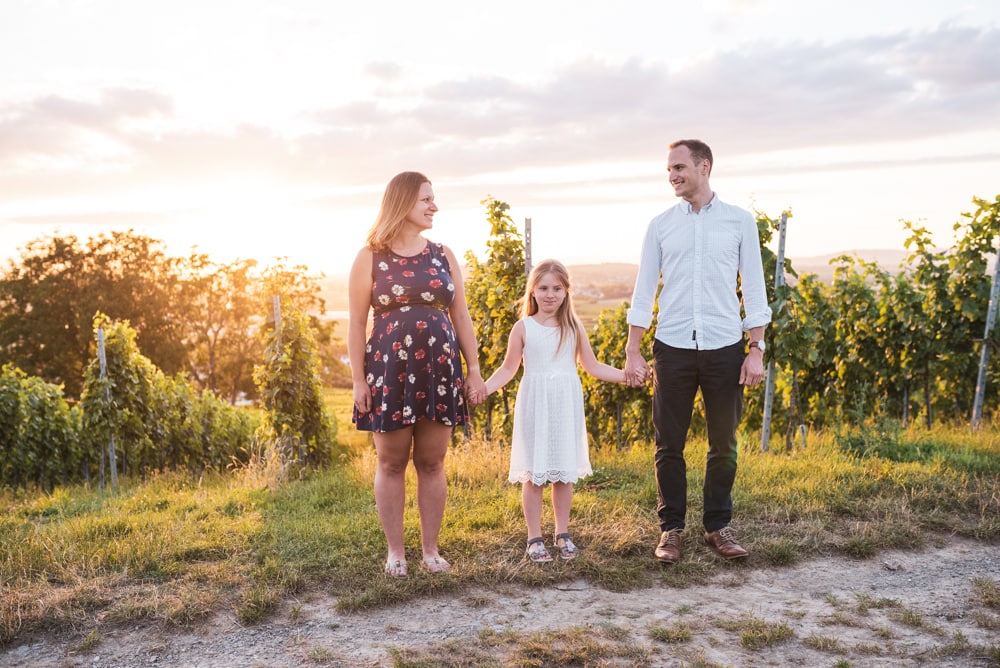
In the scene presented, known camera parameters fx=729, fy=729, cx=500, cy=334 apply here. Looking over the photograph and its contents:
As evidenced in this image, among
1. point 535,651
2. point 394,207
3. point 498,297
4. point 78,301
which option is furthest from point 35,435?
point 78,301

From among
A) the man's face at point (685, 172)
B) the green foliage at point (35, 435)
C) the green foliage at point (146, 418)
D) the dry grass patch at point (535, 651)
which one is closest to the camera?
the dry grass patch at point (535, 651)

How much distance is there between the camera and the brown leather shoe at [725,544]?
12.8 ft

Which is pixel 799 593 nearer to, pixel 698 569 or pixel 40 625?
A: pixel 698 569

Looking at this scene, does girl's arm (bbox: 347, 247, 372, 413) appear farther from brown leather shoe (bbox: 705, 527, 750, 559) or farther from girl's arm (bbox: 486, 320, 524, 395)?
brown leather shoe (bbox: 705, 527, 750, 559)

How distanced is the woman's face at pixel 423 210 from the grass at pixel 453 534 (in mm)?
1765

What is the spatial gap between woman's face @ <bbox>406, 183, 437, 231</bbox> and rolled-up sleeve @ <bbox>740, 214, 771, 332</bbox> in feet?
5.36

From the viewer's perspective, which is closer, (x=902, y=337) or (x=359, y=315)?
(x=359, y=315)

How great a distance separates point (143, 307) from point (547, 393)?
27.1m

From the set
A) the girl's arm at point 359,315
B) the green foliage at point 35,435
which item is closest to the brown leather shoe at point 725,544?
the girl's arm at point 359,315

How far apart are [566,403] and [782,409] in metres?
5.50

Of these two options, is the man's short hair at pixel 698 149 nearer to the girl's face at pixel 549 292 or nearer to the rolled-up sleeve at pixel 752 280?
the rolled-up sleeve at pixel 752 280

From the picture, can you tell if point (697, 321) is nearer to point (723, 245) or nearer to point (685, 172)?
point (723, 245)

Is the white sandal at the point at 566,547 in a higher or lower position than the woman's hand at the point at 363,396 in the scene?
lower

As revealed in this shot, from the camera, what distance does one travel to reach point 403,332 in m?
3.54
